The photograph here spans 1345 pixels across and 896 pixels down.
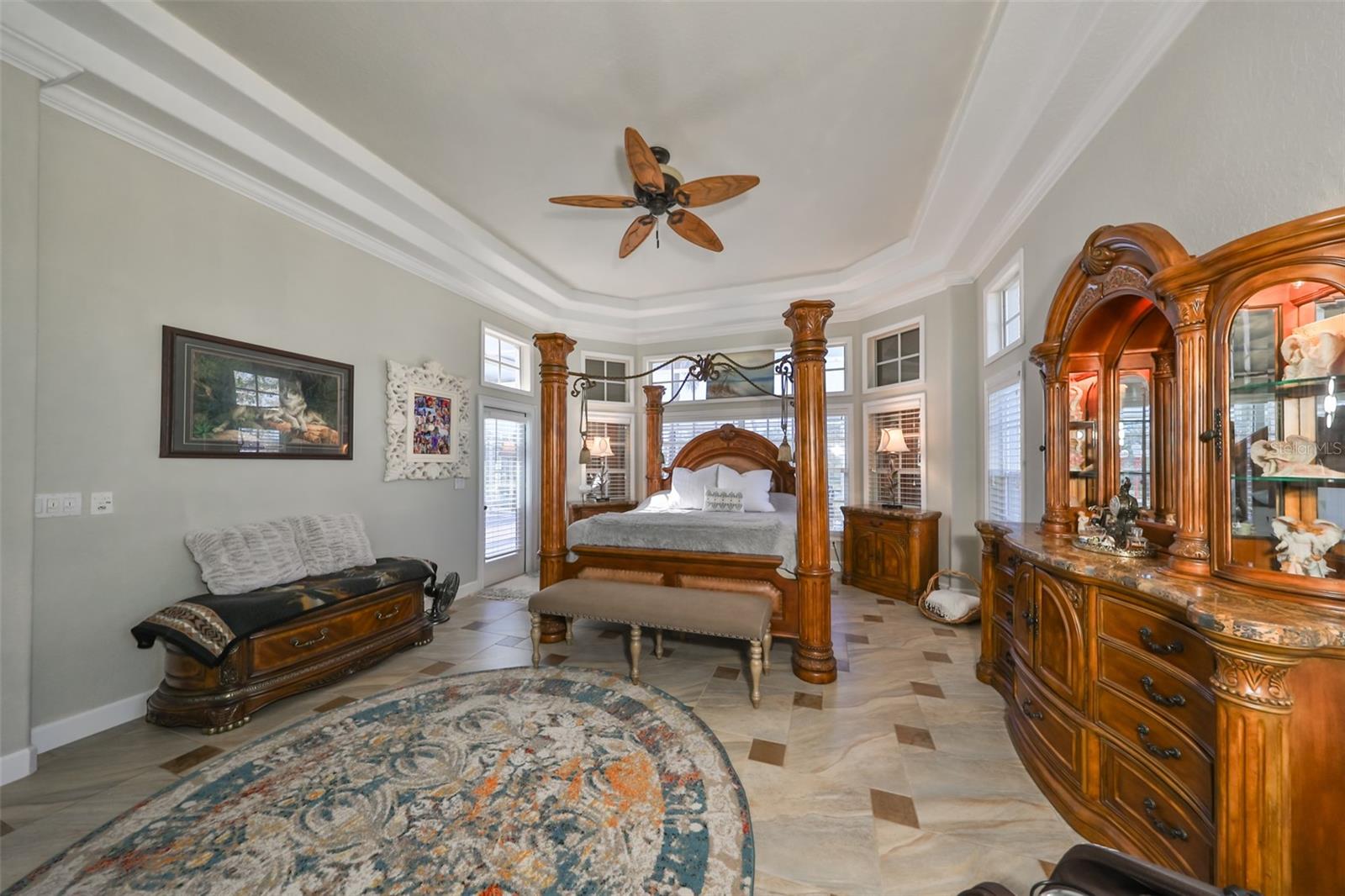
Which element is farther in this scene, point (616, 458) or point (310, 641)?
point (616, 458)

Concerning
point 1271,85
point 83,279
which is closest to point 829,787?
point 1271,85

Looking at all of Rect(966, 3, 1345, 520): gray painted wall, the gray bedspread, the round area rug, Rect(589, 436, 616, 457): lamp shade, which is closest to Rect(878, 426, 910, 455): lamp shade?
the gray bedspread

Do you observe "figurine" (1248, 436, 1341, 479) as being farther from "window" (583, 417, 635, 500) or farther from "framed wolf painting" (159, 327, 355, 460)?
"window" (583, 417, 635, 500)

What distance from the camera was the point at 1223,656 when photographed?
3.81 feet

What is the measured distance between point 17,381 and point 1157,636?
15.0 feet

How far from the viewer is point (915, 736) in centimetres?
238

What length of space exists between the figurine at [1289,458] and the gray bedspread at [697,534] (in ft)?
7.01

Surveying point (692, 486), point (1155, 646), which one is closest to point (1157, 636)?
point (1155, 646)

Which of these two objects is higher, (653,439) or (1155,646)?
(653,439)

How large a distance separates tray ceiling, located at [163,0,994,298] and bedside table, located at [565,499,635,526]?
318cm

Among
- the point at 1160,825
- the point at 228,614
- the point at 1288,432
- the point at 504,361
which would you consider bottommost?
the point at 1160,825

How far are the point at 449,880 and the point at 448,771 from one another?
0.61 m

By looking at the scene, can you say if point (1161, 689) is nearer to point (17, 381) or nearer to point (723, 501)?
point (723, 501)

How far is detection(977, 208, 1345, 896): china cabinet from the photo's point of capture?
44.4 inches
